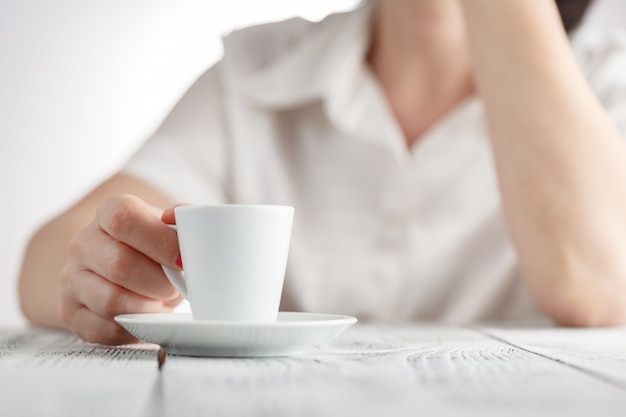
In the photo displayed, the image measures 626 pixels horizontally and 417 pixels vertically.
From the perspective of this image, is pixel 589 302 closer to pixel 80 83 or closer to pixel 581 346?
pixel 581 346

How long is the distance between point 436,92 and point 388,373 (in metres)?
0.99

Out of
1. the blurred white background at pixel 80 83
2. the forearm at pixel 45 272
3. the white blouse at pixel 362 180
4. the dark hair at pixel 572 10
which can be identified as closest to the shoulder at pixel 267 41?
the white blouse at pixel 362 180

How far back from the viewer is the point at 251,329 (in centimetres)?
46

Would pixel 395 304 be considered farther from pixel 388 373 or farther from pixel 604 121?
pixel 388 373

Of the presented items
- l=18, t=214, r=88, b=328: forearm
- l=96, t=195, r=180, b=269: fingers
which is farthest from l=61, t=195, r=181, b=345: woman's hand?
l=18, t=214, r=88, b=328: forearm

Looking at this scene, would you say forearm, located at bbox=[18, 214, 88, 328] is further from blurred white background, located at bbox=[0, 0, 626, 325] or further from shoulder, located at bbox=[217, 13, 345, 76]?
blurred white background, located at bbox=[0, 0, 626, 325]

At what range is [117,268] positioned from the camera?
56 centimetres

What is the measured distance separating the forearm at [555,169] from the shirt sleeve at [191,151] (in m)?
0.48

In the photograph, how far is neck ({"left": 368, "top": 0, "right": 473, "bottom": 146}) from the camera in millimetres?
1337

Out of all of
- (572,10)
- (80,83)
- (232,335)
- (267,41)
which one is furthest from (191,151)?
(80,83)

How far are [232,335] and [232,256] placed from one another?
0.07 meters

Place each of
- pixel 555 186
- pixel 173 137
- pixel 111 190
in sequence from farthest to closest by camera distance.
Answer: pixel 173 137
pixel 111 190
pixel 555 186

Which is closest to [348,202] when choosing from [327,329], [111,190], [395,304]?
[395,304]

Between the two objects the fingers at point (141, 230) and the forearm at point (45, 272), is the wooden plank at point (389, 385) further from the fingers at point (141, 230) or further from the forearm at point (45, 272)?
the forearm at point (45, 272)
